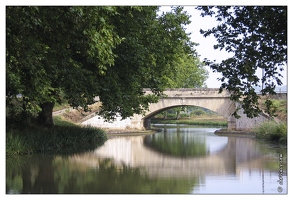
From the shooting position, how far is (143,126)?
33.6 m

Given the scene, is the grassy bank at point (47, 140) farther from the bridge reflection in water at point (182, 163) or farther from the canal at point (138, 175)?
the bridge reflection in water at point (182, 163)

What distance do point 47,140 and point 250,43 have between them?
8586 millimetres

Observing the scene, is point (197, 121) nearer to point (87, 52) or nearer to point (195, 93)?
point (195, 93)

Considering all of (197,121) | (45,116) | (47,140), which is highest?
A: (45,116)

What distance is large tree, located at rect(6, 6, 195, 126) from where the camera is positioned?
9.42m

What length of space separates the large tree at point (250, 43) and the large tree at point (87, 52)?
239 centimetres

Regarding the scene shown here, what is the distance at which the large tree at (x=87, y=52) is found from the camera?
371 inches

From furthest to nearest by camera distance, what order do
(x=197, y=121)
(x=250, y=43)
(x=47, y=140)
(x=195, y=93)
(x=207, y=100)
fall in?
(x=197, y=121) → (x=195, y=93) → (x=207, y=100) → (x=47, y=140) → (x=250, y=43)

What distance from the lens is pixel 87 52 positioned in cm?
1022

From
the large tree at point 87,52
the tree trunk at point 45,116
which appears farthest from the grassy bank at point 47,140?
the large tree at point 87,52

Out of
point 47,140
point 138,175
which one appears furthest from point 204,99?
point 138,175

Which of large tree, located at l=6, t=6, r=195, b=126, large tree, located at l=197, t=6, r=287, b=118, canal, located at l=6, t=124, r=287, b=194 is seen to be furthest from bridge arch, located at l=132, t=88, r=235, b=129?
large tree, located at l=197, t=6, r=287, b=118

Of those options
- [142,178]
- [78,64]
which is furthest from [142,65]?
[142,178]

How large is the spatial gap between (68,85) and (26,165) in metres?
2.99
